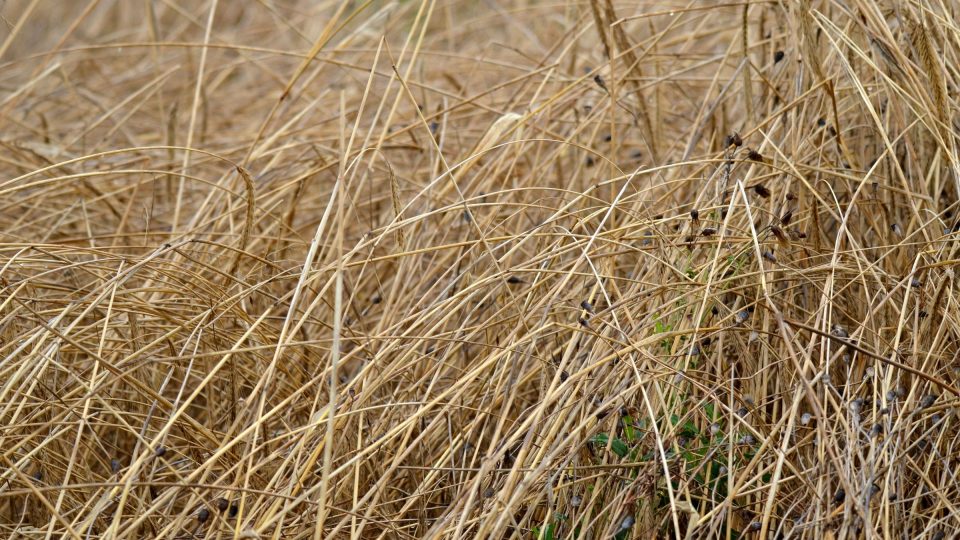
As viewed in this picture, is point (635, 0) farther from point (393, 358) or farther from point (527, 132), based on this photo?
point (393, 358)

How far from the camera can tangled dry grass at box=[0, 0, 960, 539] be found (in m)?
1.39

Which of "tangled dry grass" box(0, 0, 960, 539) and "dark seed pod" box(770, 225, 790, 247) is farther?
"dark seed pod" box(770, 225, 790, 247)

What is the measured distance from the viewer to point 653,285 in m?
1.58

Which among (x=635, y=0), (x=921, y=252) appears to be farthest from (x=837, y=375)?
(x=635, y=0)

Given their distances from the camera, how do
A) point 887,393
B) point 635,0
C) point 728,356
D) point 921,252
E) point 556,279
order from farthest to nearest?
1. point 635,0
2. point 556,279
3. point 728,356
4. point 921,252
5. point 887,393

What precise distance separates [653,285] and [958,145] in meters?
0.68

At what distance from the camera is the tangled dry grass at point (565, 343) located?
1389 millimetres

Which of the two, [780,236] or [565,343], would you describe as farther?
[565,343]

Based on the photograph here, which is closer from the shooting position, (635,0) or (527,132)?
(527,132)

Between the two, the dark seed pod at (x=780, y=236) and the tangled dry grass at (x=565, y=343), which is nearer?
the tangled dry grass at (x=565, y=343)

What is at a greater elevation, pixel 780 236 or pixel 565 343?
pixel 780 236

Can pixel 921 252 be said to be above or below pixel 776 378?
above

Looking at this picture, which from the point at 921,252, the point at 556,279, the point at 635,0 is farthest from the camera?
the point at 635,0

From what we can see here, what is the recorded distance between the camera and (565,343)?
1.68m
